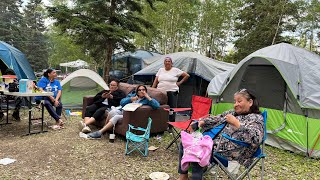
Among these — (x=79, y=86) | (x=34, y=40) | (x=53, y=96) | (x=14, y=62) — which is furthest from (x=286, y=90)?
(x=34, y=40)

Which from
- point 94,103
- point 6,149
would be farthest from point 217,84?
point 6,149

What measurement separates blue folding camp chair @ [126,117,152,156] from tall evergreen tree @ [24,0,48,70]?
22533 mm

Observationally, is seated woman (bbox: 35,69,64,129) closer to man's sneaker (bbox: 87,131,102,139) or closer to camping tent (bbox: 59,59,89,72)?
man's sneaker (bbox: 87,131,102,139)

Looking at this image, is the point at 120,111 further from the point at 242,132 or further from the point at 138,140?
the point at 242,132

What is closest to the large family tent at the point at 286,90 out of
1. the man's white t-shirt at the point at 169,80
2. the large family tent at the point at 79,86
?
the man's white t-shirt at the point at 169,80

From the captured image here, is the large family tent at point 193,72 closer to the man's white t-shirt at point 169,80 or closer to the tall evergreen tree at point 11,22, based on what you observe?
the man's white t-shirt at point 169,80

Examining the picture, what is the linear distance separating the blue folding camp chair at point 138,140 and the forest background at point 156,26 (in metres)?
5.90

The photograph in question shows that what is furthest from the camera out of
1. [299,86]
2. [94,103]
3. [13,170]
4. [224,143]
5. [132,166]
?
[94,103]

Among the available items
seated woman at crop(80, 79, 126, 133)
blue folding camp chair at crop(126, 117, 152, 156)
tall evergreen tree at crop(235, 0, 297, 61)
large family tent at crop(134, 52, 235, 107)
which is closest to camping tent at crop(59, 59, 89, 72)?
tall evergreen tree at crop(235, 0, 297, 61)

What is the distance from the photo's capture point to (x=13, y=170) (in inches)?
112

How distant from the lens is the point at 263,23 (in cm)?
1633

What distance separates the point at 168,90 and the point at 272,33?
1339 cm

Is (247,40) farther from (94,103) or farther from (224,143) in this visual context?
(224,143)

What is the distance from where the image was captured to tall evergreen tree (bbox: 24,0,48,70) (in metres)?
24.0
